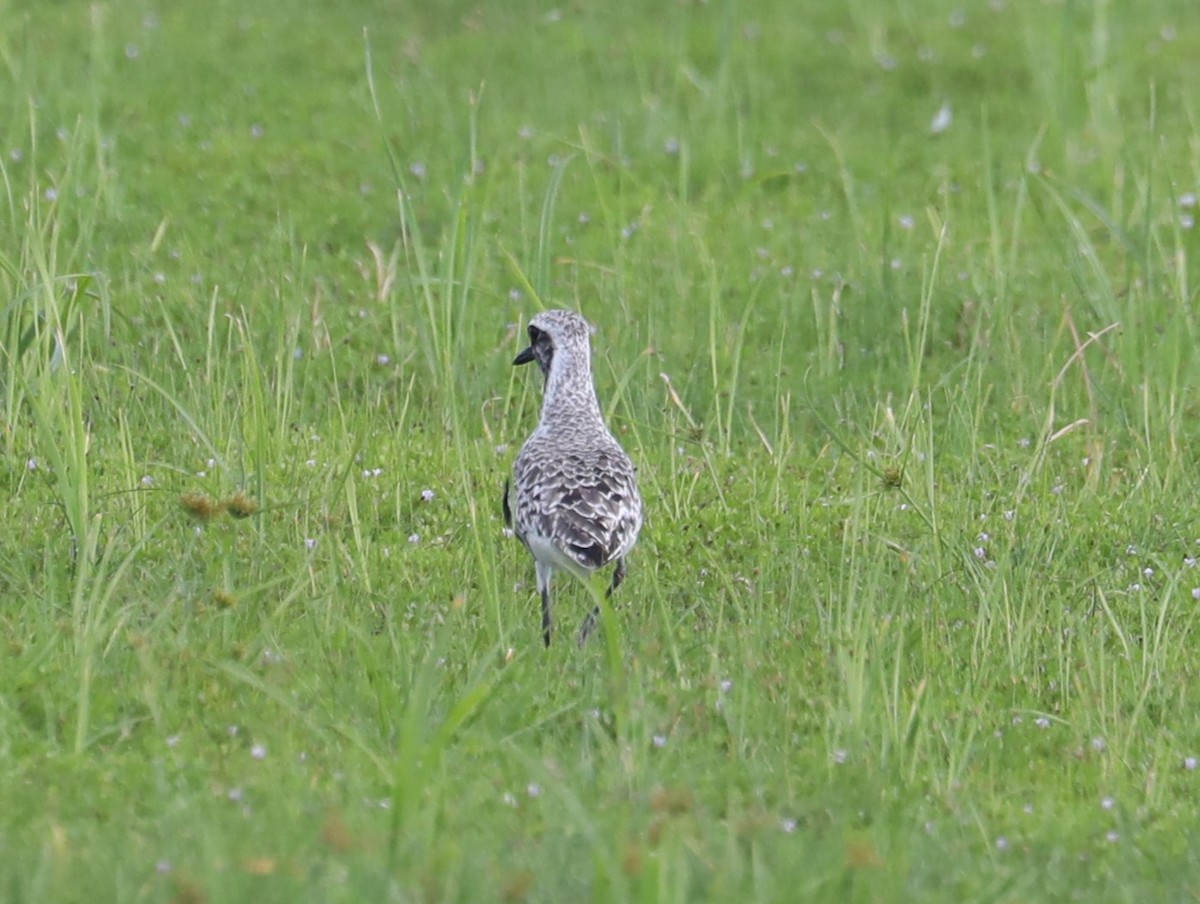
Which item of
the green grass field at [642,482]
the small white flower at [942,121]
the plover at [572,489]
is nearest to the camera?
the green grass field at [642,482]

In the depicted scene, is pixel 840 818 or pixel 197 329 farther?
pixel 197 329

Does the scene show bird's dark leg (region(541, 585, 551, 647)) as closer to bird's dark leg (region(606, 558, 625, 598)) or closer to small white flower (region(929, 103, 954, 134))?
bird's dark leg (region(606, 558, 625, 598))

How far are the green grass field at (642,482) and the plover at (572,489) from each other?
203 mm

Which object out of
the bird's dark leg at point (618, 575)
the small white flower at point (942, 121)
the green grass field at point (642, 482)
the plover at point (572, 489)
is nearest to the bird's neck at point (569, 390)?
the plover at point (572, 489)

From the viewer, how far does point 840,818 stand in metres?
4.58

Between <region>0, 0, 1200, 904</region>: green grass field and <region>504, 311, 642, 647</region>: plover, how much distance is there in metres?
0.20

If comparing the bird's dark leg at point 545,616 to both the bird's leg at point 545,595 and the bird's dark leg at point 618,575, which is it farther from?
the bird's dark leg at point 618,575

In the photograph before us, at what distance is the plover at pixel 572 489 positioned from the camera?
5.88 m

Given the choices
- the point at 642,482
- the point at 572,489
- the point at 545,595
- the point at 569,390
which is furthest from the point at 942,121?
the point at 545,595

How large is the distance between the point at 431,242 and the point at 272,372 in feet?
7.44

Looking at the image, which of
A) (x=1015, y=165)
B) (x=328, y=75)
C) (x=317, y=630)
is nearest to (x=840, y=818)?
(x=317, y=630)

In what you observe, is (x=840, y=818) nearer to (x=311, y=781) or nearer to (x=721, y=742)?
(x=721, y=742)

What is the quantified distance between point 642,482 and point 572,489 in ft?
4.66

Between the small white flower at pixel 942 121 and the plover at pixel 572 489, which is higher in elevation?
the plover at pixel 572 489
